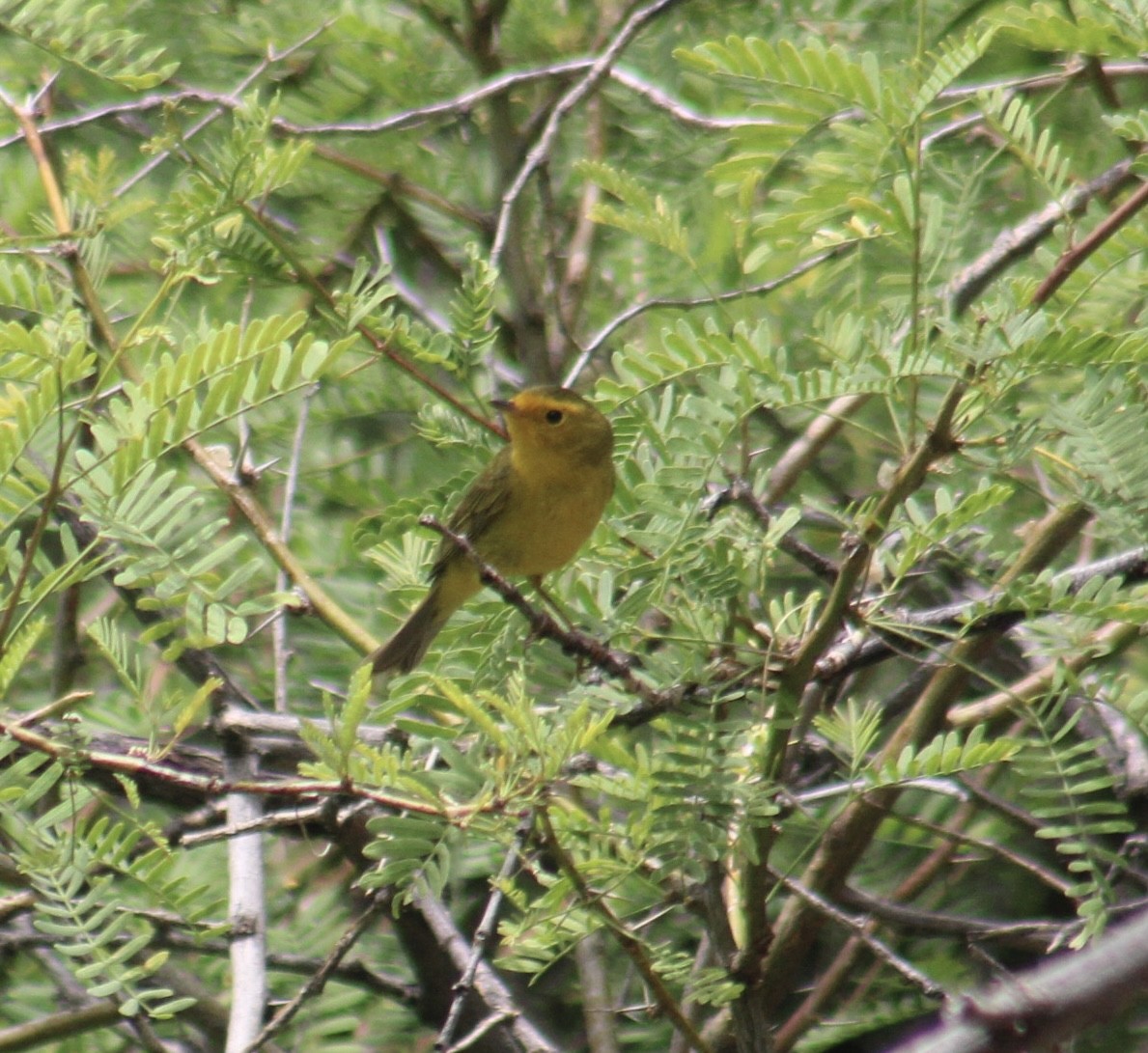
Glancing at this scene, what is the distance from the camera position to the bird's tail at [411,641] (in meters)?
3.17

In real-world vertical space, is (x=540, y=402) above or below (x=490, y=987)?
above

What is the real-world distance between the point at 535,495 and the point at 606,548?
1220 millimetres

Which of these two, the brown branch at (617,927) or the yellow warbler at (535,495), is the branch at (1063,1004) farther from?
the yellow warbler at (535,495)

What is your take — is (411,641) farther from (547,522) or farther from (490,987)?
(490,987)

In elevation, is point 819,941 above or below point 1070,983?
below

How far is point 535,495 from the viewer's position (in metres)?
3.77

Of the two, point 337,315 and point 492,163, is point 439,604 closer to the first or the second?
point 337,315

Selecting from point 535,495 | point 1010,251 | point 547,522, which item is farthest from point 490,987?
point 1010,251

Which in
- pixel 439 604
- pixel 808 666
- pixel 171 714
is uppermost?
pixel 171 714

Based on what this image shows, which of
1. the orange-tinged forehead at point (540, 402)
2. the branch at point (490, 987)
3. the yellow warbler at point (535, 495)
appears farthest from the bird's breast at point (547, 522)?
the branch at point (490, 987)

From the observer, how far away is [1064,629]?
2.01 metres

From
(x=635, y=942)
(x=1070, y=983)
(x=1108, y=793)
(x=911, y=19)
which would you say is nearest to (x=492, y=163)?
(x=911, y=19)

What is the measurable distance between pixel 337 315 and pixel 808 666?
0.95 metres

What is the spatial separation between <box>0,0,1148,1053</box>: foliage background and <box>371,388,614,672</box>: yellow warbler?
6.0 inches
